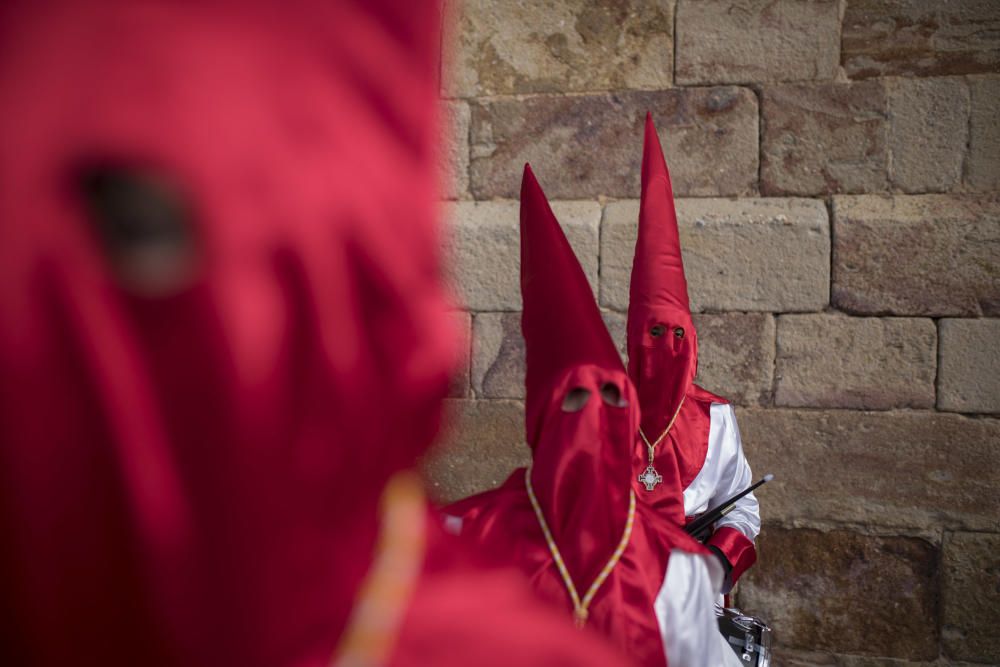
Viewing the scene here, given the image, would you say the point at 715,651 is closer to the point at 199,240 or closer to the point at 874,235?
the point at 199,240

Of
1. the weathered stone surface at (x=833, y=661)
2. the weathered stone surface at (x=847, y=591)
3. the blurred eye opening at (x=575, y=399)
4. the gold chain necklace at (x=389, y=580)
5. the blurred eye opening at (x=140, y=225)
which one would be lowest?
the weathered stone surface at (x=833, y=661)

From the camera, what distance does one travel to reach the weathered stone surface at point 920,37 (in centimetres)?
355

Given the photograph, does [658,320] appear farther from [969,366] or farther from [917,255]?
[969,366]

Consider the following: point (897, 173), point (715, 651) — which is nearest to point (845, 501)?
point (897, 173)

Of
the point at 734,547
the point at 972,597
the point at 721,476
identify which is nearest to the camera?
the point at 734,547

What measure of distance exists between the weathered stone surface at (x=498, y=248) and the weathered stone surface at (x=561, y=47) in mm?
664

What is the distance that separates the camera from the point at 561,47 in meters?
3.95

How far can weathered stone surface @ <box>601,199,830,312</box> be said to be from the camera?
3645 mm

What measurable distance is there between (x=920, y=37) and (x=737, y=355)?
5.82 ft

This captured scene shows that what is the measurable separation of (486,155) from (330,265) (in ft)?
12.1

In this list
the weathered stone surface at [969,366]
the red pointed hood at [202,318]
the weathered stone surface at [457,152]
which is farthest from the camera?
the weathered stone surface at [457,152]

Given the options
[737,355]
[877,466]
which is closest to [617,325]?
[737,355]

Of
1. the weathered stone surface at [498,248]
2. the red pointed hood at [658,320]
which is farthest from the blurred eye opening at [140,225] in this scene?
the weathered stone surface at [498,248]

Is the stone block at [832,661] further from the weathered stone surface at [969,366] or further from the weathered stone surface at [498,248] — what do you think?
the weathered stone surface at [498,248]
